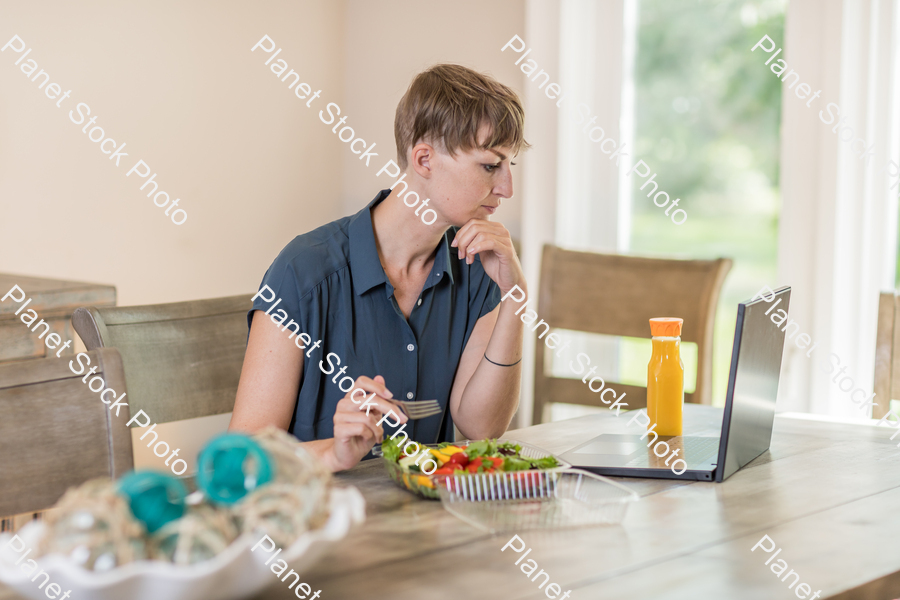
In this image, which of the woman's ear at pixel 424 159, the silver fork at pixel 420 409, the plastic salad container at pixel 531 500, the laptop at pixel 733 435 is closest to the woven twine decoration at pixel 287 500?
the plastic salad container at pixel 531 500

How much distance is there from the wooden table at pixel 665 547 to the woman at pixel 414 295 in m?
0.26

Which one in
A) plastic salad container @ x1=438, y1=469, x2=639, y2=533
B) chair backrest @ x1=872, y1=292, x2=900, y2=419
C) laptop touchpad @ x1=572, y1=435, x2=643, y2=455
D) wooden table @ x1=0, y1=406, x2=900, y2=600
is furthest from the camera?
chair backrest @ x1=872, y1=292, x2=900, y2=419

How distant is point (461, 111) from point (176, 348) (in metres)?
0.62

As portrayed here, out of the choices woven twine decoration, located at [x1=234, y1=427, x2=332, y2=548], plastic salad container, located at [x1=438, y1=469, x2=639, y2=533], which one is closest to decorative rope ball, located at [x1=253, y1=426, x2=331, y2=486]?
woven twine decoration, located at [x1=234, y1=427, x2=332, y2=548]

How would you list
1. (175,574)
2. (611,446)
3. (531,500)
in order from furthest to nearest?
(611,446) < (531,500) < (175,574)

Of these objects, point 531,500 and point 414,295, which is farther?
point 414,295

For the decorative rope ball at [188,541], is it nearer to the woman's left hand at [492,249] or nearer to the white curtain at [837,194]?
the woman's left hand at [492,249]

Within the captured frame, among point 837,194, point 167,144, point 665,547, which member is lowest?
point 665,547

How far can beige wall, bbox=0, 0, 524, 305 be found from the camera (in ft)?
7.47

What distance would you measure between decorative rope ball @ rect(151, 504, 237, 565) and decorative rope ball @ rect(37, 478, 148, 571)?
19 mm

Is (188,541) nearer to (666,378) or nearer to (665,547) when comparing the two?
(665,547)

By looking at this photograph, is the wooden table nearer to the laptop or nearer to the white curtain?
the laptop

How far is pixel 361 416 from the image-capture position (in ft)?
3.45

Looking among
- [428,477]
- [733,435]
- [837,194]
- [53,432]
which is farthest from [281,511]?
[837,194]
